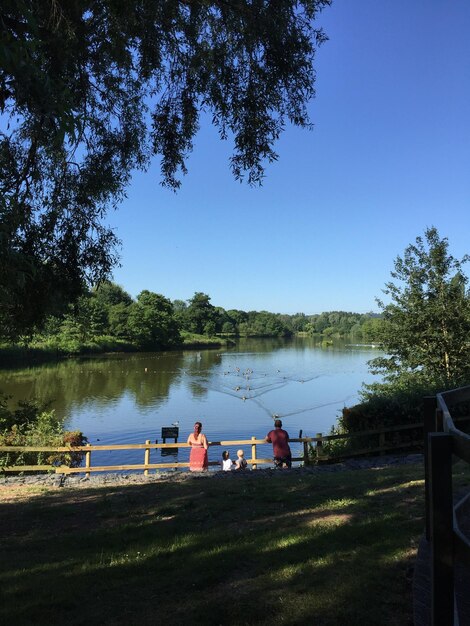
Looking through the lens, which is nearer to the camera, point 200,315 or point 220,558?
point 220,558

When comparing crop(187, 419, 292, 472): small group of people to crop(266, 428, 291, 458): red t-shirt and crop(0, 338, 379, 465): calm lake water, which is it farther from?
crop(0, 338, 379, 465): calm lake water

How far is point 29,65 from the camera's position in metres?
2.60

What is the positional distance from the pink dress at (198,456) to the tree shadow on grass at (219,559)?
425 centimetres

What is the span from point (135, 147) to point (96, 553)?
5667 millimetres

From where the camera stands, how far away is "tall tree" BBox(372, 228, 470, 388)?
17.7 m

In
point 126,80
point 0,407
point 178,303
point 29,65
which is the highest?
point 178,303

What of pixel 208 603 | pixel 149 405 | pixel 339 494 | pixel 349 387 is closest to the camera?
pixel 208 603

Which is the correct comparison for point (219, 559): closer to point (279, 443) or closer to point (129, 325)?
point (279, 443)

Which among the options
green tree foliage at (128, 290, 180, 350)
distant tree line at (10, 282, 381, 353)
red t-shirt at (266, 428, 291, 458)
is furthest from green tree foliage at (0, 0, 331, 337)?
green tree foliage at (128, 290, 180, 350)

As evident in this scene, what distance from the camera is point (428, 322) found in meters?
18.0

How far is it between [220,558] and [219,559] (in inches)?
1.1

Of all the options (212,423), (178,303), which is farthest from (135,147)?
(178,303)

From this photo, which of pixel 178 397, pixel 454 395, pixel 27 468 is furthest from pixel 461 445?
pixel 178 397

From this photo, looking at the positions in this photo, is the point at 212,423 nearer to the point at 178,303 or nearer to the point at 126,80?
the point at 126,80
